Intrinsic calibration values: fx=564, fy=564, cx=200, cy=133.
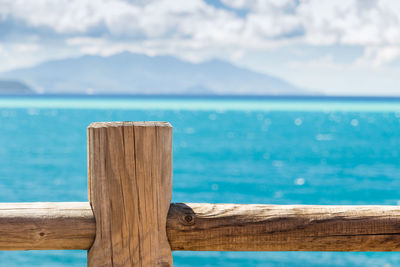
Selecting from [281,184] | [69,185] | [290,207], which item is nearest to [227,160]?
[281,184]

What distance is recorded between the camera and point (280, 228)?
176 centimetres

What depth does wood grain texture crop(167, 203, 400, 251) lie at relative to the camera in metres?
1.76

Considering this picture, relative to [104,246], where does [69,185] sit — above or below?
below

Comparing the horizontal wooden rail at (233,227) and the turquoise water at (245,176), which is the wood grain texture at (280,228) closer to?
the horizontal wooden rail at (233,227)

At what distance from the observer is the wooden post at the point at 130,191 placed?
5.52 feet

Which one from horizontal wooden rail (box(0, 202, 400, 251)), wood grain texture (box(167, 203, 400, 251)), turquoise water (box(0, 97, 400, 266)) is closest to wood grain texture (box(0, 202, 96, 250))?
horizontal wooden rail (box(0, 202, 400, 251))

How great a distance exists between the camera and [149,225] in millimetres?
1736

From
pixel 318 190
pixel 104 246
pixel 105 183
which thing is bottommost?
pixel 318 190

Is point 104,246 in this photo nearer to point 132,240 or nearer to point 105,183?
point 132,240

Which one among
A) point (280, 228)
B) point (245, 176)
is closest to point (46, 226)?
point (280, 228)

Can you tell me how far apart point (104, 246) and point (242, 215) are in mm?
437

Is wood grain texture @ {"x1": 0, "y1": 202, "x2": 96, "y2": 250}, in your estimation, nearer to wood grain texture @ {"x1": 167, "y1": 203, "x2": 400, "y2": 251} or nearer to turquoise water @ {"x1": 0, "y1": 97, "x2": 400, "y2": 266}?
wood grain texture @ {"x1": 167, "y1": 203, "x2": 400, "y2": 251}

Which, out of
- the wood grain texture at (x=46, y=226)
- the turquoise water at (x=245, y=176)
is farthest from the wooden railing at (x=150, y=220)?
the turquoise water at (x=245, y=176)

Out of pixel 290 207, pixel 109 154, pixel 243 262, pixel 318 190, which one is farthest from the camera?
pixel 318 190
